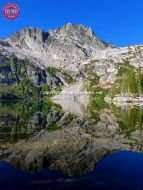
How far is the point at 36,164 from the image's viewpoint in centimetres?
3997

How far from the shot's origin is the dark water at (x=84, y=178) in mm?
31406

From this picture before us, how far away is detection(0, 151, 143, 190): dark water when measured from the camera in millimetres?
31406

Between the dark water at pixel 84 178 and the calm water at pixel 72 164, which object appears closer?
the dark water at pixel 84 178

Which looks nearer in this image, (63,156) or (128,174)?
(128,174)

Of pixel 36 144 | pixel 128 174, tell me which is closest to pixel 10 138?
pixel 36 144

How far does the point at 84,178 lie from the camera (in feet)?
112

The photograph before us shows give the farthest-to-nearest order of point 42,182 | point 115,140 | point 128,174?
point 115,140 < point 128,174 < point 42,182

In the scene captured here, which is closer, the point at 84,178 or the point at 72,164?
the point at 84,178

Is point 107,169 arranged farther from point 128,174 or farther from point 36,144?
point 36,144

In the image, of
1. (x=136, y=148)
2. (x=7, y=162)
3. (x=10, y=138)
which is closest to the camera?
(x=7, y=162)

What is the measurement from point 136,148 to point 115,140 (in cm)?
807

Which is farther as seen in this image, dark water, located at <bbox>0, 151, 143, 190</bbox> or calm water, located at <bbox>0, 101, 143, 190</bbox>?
calm water, located at <bbox>0, 101, 143, 190</bbox>

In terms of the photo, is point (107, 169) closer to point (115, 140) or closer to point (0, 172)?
point (0, 172)

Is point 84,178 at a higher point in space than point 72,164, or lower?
lower
